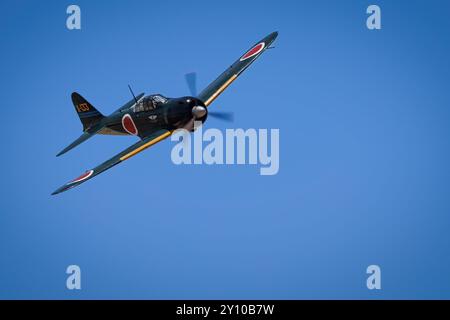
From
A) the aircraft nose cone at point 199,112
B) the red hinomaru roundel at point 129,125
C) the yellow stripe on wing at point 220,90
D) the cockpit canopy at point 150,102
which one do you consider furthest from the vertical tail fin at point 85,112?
the aircraft nose cone at point 199,112

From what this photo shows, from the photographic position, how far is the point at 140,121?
25672 millimetres

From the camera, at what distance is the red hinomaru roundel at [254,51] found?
28.4 m

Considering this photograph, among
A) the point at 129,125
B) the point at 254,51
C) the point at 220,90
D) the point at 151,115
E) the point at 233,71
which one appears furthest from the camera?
the point at 254,51

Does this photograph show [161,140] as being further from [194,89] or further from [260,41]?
[260,41]

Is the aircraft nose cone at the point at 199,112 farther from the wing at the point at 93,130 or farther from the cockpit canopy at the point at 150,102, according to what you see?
the wing at the point at 93,130

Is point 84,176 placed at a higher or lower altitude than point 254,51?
lower

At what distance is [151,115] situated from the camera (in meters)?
25.2

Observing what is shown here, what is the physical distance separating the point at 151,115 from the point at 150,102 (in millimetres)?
461

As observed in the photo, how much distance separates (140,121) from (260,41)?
21.7ft

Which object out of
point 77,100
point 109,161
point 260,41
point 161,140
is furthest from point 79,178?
point 260,41

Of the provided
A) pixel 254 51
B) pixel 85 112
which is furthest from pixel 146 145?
pixel 254 51

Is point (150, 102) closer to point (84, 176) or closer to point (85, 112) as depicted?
point (84, 176)
